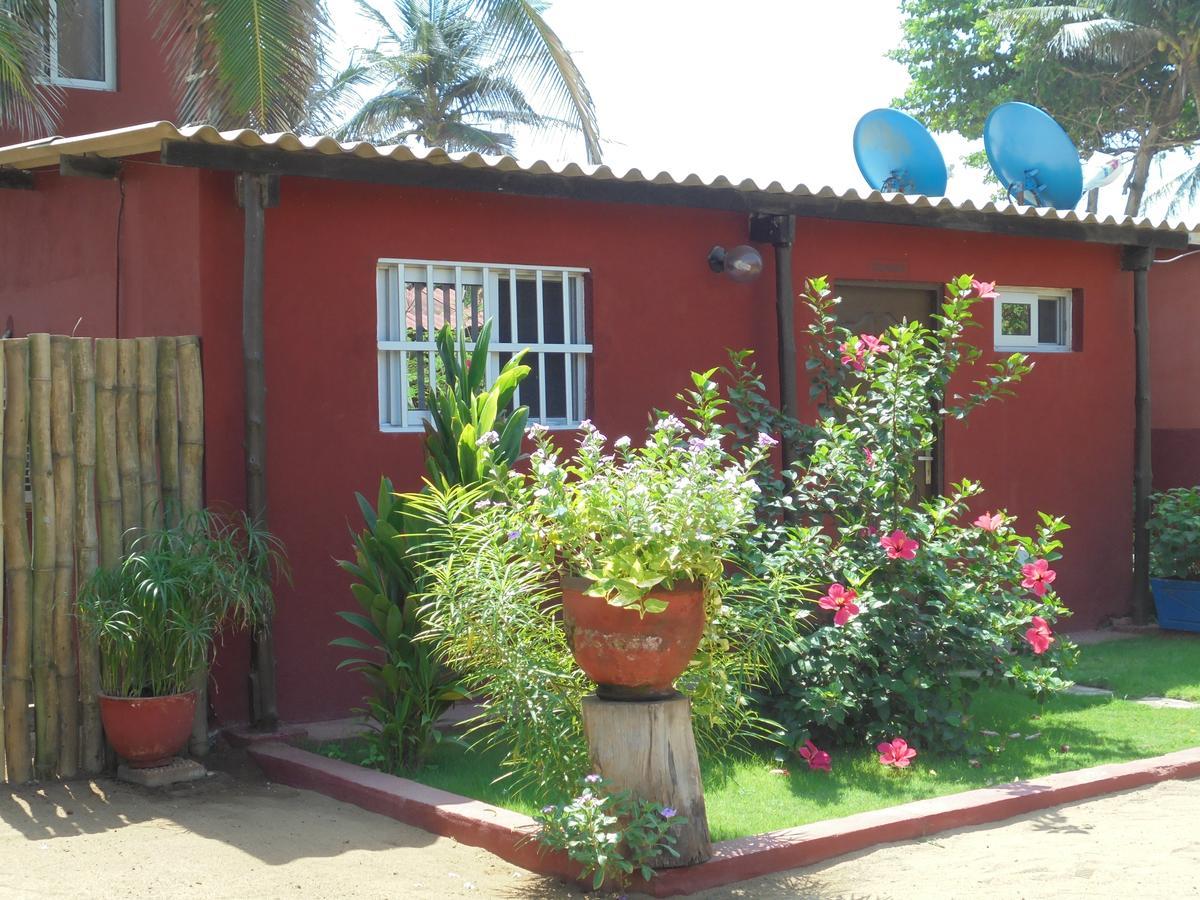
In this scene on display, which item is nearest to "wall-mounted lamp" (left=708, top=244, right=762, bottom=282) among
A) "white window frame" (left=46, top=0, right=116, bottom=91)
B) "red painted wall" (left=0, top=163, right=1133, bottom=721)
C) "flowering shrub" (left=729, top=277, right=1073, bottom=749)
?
"red painted wall" (left=0, top=163, right=1133, bottom=721)

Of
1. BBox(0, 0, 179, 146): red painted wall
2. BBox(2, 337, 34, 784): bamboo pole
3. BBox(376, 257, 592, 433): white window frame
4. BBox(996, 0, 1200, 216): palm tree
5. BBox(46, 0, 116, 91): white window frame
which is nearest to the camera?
BBox(2, 337, 34, 784): bamboo pole

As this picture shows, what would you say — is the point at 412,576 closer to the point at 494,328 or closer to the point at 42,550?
the point at 42,550

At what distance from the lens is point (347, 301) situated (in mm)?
7148

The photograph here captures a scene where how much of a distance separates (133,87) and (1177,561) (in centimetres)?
1109

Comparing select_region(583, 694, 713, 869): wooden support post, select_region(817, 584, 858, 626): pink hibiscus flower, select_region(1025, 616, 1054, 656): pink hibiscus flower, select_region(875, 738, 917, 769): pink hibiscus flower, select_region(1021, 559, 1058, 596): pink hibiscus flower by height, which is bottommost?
select_region(875, 738, 917, 769): pink hibiscus flower

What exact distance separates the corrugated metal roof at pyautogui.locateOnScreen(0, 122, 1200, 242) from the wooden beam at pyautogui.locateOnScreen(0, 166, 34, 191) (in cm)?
17

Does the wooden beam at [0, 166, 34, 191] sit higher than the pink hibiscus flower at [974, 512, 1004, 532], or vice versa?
the wooden beam at [0, 166, 34, 191]

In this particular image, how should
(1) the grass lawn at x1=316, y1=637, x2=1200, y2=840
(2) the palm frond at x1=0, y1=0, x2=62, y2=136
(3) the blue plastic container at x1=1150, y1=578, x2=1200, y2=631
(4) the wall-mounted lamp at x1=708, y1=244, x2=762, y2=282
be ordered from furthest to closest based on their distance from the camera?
(2) the palm frond at x1=0, y1=0, x2=62, y2=136
(3) the blue plastic container at x1=1150, y1=578, x2=1200, y2=631
(4) the wall-mounted lamp at x1=708, y1=244, x2=762, y2=282
(1) the grass lawn at x1=316, y1=637, x2=1200, y2=840

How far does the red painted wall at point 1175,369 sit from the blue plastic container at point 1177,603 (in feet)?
4.32

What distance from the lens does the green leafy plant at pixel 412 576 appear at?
5.96 metres

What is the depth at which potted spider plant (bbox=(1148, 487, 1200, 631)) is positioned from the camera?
9.71 m

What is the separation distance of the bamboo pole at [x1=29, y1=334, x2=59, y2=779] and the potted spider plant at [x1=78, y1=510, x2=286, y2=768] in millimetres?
182

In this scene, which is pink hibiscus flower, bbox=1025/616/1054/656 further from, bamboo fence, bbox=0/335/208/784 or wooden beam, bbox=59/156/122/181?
wooden beam, bbox=59/156/122/181

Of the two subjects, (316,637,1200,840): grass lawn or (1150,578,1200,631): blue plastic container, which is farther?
(1150,578,1200,631): blue plastic container
